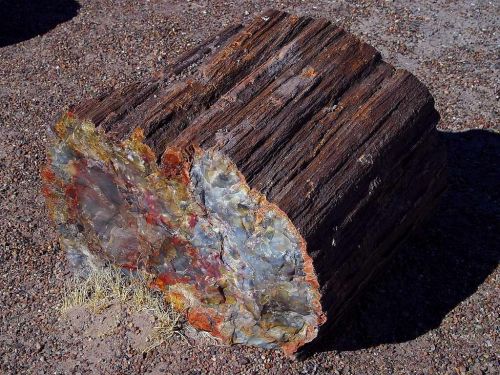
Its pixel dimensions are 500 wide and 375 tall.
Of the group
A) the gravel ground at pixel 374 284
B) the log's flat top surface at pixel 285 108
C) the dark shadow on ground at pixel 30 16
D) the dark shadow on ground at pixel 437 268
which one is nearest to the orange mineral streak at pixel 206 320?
the gravel ground at pixel 374 284

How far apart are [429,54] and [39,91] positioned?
10.9 feet

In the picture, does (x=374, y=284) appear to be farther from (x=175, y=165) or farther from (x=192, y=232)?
(x=175, y=165)

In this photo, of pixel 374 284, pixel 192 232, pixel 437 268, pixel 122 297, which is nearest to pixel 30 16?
pixel 122 297

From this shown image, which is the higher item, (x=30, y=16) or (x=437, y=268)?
(x=30, y=16)

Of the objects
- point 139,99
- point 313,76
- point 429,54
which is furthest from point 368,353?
point 429,54

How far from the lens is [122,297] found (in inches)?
191

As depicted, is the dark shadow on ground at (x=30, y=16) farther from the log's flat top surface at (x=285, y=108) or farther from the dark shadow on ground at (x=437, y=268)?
the dark shadow on ground at (x=437, y=268)

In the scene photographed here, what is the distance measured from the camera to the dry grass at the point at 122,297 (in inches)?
184

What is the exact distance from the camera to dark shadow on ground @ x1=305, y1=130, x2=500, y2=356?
462 cm

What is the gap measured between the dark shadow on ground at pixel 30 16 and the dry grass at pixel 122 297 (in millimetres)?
3396

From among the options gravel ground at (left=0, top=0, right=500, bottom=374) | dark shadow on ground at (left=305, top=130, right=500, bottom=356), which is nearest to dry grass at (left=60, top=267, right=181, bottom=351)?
gravel ground at (left=0, top=0, right=500, bottom=374)

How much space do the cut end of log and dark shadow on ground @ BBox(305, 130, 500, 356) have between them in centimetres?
53

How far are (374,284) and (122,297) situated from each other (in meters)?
1.49

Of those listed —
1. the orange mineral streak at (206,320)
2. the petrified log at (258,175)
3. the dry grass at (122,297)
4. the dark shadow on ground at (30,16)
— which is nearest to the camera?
the petrified log at (258,175)
